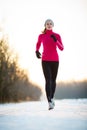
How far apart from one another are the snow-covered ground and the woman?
0.44 feet

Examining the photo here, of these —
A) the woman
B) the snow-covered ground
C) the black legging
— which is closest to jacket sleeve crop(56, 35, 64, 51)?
the woman

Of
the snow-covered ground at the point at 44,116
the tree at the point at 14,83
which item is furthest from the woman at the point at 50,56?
the tree at the point at 14,83

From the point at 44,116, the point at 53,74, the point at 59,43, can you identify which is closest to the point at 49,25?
the point at 59,43

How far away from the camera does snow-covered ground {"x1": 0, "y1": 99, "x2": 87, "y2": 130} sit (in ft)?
7.03

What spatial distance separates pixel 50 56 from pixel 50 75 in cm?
16

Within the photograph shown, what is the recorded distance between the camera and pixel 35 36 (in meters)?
2.77

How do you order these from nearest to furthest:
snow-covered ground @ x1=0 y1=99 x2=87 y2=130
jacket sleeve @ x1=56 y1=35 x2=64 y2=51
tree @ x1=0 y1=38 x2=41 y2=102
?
snow-covered ground @ x1=0 y1=99 x2=87 y2=130
jacket sleeve @ x1=56 y1=35 x2=64 y2=51
tree @ x1=0 y1=38 x2=41 y2=102

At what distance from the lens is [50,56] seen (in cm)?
254

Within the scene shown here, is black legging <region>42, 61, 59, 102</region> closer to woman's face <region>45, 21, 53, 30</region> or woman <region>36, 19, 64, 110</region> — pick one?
woman <region>36, 19, 64, 110</region>

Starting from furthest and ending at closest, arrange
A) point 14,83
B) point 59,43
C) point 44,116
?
1. point 14,83
2. point 59,43
3. point 44,116

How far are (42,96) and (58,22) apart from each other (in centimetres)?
68

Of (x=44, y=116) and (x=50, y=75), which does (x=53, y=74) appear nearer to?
(x=50, y=75)

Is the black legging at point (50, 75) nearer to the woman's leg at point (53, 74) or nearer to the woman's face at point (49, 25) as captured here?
the woman's leg at point (53, 74)

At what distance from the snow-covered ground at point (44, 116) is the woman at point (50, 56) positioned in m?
0.13
